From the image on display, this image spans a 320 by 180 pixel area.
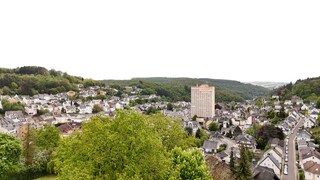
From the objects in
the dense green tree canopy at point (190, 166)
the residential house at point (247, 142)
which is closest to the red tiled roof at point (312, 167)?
the residential house at point (247, 142)

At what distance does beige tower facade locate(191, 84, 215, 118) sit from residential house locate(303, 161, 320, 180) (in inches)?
2044

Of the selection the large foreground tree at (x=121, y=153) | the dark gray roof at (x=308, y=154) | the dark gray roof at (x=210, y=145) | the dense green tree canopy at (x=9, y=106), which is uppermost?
the large foreground tree at (x=121, y=153)

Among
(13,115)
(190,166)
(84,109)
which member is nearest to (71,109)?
(84,109)

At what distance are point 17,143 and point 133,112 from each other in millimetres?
14519

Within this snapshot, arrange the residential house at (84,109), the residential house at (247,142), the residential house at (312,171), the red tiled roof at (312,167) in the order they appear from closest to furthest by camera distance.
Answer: the residential house at (312,171) < the red tiled roof at (312,167) < the residential house at (247,142) < the residential house at (84,109)

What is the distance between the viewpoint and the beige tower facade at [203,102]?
8150 centimetres

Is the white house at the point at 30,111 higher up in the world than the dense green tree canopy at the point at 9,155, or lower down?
lower down

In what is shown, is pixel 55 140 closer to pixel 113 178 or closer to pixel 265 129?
pixel 113 178

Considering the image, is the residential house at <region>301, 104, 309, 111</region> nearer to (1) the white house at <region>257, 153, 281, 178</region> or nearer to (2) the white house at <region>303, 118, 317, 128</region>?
(2) the white house at <region>303, 118, 317, 128</region>

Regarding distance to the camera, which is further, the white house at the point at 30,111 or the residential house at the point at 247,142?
the white house at the point at 30,111

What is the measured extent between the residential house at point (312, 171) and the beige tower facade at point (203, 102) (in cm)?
5191

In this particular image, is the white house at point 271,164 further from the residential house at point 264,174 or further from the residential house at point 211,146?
the residential house at point 211,146

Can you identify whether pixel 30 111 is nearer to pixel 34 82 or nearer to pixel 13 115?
→ pixel 13 115

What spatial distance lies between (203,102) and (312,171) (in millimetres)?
55089
